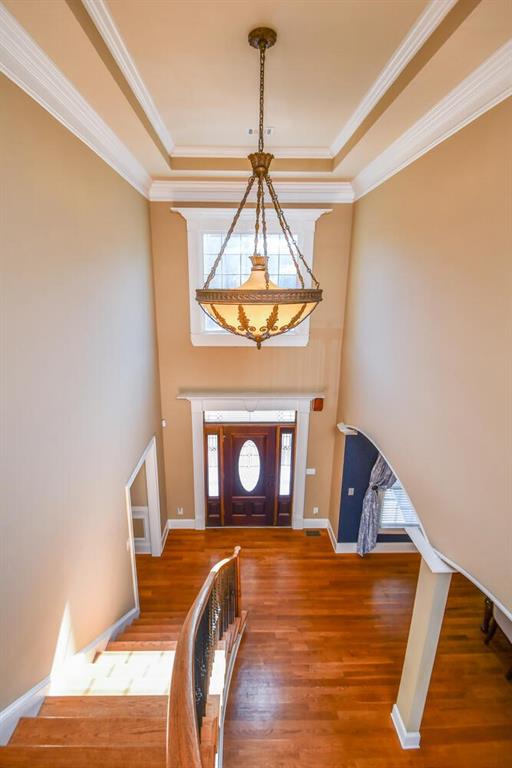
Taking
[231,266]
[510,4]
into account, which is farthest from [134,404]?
[510,4]

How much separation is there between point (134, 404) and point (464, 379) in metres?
3.50

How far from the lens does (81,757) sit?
1.81m

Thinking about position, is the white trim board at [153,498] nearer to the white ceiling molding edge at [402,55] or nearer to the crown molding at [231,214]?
the crown molding at [231,214]

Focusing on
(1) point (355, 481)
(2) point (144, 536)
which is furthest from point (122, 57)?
(2) point (144, 536)

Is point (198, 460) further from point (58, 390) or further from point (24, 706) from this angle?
point (24, 706)

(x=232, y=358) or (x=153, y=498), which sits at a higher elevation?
(x=232, y=358)

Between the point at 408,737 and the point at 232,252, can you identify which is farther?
the point at 232,252

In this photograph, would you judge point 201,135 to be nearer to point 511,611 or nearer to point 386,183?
point 386,183

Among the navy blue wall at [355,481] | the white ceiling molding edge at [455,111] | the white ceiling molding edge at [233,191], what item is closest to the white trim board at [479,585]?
the navy blue wall at [355,481]

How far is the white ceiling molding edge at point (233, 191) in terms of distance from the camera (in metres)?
4.96

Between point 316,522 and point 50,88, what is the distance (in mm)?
6568

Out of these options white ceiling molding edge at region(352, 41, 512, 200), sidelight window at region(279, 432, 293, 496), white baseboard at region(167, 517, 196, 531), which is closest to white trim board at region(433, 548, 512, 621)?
white ceiling molding edge at region(352, 41, 512, 200)

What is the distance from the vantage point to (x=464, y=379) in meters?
2.62

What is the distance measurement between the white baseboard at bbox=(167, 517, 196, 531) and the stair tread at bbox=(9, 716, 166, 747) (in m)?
4.43
